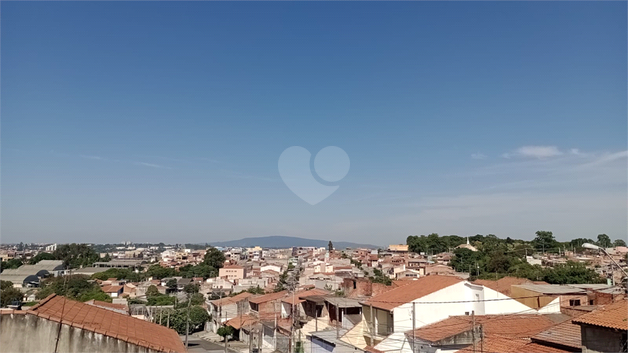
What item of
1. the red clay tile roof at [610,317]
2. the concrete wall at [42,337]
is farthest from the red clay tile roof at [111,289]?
the red clay tile roof at [610,317]

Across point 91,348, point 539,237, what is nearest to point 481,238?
point 539,237

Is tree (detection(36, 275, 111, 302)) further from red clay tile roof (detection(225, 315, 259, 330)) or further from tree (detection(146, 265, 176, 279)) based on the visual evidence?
tree (detection(146, 265, 176, 279))

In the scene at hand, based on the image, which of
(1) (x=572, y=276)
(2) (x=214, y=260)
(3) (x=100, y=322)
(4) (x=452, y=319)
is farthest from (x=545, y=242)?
(3) (x=100, y=322)

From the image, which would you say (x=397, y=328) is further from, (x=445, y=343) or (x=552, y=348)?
(x=552, y=348)

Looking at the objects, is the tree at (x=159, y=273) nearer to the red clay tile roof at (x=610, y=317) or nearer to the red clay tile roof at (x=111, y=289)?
the red clay tile roof at (x=111, y=289)

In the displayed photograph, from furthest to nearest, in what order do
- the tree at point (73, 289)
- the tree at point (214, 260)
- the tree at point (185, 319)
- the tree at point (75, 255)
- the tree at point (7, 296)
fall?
the tree at point (75, 255)
the tree at point (214, 260)
the tree at point (73, 289)
the tree at point (185, 319)
the tree at point (7, 296)

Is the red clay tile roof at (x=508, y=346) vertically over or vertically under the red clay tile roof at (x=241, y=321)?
over

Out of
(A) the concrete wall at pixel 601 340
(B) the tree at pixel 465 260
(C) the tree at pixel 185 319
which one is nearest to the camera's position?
(A) the concrete wall at pixel 601 340
